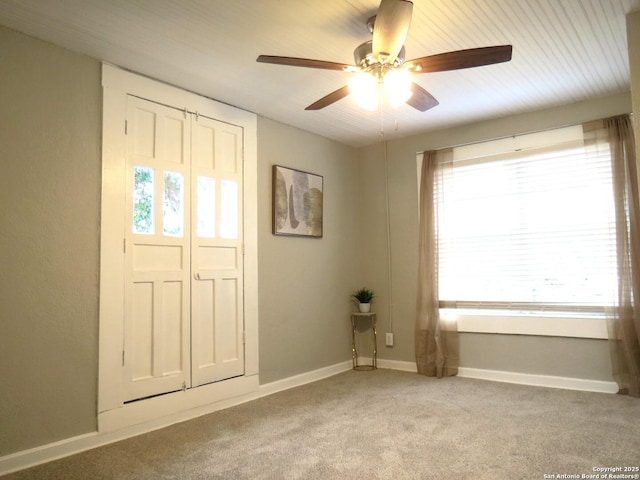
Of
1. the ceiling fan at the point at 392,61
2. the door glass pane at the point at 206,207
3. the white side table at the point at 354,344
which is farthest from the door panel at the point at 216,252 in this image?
the white side table at the point at 354,344

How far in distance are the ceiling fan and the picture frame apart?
1431 millimetres

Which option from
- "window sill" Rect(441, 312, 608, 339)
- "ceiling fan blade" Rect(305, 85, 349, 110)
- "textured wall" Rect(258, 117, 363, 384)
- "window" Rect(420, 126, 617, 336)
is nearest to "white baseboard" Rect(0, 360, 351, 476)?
"textured wall" Rect(258, 117, 363, 384)

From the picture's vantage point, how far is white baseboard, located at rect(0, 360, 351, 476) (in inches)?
93.6

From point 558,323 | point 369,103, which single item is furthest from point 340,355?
point 369,103

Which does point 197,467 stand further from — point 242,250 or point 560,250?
point 560,250

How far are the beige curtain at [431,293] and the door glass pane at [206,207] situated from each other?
209cm

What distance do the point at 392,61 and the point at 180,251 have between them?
1.95 m

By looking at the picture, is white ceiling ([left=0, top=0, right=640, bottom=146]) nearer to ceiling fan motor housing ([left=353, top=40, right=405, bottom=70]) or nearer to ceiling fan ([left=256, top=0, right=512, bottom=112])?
ceiling fan motor housing ([left=353, top=40, right=405, bottom=70])

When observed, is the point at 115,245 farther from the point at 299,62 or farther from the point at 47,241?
the point at 299,62

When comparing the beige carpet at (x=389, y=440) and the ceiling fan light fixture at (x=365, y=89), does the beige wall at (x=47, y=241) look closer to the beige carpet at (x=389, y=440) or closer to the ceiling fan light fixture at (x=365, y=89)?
the beige carpet at (x=389, y=440)

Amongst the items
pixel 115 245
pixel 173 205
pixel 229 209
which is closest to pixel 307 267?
pixel 229 209

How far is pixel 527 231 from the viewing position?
3998 mm

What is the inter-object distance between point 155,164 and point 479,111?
9.15 ft

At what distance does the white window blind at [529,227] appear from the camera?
145 inches
